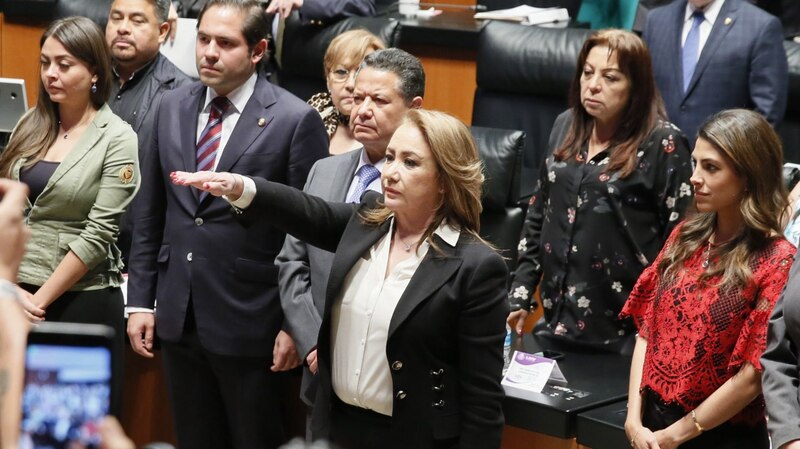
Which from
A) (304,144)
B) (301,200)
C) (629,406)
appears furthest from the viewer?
(304,144)

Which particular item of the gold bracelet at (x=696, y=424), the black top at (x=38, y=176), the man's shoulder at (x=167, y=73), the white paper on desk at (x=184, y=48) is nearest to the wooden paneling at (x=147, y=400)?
the black top at (x=38, y=176)

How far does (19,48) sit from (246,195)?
12.4ft

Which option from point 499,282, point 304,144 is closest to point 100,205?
point 304,144

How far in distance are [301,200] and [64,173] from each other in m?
1.15

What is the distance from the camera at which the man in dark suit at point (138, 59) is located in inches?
165

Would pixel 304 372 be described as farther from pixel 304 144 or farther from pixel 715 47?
pixel 715 47

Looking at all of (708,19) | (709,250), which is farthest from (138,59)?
(709,250)

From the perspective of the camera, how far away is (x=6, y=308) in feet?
3.27

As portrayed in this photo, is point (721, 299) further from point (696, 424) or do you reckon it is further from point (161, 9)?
point (161, 9)

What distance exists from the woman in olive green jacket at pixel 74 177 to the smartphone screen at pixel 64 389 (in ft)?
7.64

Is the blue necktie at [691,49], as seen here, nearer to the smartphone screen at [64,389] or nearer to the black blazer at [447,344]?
the black blazer at [447,344]

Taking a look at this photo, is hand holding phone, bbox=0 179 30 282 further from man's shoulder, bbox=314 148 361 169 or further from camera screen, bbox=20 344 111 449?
man's shoulder, bbox=314 148 361 169

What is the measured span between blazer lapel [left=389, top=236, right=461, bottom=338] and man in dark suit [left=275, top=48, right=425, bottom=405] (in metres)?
0.54

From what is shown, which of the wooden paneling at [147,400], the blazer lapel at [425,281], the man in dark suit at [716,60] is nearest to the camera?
the blazer lapel at [425,281]
